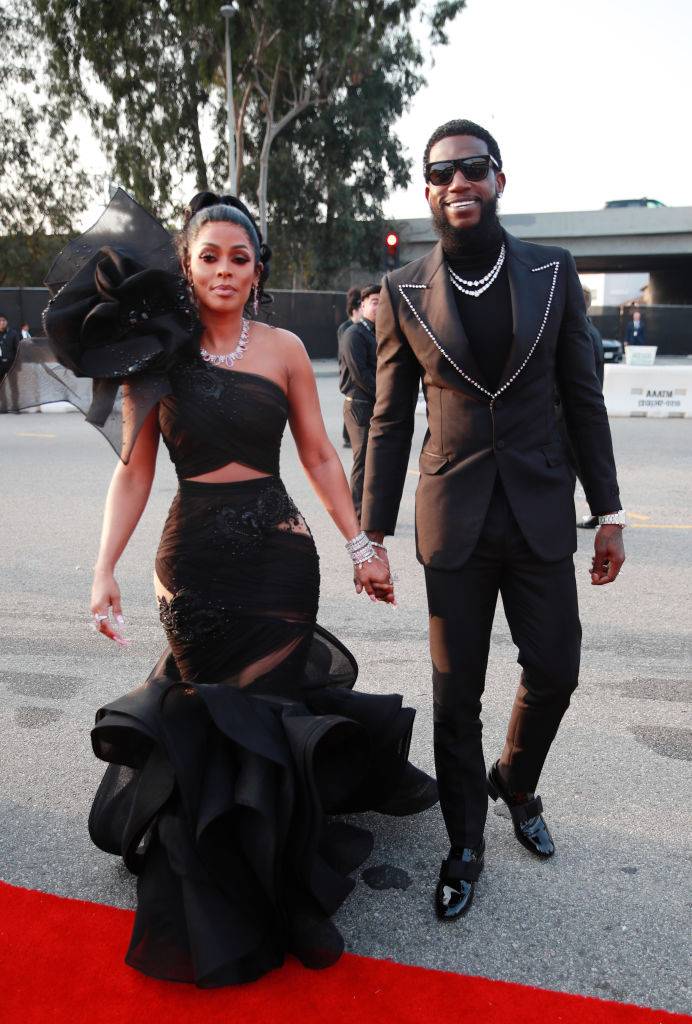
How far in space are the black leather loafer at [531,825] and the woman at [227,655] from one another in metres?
0.28

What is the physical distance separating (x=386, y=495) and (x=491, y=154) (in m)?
1.04

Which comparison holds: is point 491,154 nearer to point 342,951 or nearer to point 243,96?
point 342,951

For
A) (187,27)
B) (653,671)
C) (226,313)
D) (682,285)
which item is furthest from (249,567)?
(682,285)

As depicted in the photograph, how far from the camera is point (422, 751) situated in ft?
11.9

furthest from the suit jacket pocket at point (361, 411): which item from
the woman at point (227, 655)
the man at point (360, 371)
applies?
the woman at point (227, 655)

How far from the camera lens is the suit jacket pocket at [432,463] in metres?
2.74

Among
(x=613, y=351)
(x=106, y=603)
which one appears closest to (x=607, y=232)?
(x=613, y=351)

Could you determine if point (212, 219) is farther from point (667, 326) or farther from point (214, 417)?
point (667, 326)

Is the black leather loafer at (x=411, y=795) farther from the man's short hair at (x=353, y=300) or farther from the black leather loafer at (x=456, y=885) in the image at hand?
the man's short hair at (x=353, y=300)

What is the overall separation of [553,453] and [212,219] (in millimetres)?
1269

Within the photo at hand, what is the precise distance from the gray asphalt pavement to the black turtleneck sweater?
58.3 inches

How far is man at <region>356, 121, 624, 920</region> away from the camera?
104 inches

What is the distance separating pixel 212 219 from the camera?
A: 9.45 feet

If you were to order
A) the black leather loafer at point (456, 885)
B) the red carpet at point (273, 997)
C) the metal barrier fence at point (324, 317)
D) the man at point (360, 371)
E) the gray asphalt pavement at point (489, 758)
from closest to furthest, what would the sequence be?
the red carpet at point (273, 997) → the gray asphalt pavement at point (489, 758) → the black leather loafer at point (456, 885) → the man at point (360, 371) → the metal barrier fence at point (324, 317)
